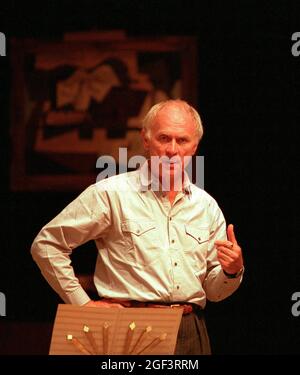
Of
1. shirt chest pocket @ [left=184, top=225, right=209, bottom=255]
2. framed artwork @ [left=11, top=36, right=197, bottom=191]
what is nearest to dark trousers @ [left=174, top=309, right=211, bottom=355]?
shirt chest pocket @ [left=184, top=225, right=209, bottom=255]

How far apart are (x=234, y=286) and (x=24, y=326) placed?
6.36ft

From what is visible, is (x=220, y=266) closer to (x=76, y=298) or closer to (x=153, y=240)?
(x=153, y=240)

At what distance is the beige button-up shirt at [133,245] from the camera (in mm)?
2971

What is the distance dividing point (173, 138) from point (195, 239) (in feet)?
1.35

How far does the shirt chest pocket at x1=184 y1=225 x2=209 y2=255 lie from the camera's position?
10.0 feet

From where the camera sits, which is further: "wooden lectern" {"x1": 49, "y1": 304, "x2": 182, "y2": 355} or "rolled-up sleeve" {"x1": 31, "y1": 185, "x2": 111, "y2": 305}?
"rolled-up sleeve" {"x1": 31, "y1": 185, "x2": 111, "y2": 305}

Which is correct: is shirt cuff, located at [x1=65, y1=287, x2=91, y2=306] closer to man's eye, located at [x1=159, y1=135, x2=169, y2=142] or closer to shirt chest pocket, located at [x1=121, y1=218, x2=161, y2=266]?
shirt chest pocket, located at [x1=121, y1=218, x2=161, y2=266]

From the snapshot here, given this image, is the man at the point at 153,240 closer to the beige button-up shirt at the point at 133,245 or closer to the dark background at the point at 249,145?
the beige button-up shirt at the point at 133,245

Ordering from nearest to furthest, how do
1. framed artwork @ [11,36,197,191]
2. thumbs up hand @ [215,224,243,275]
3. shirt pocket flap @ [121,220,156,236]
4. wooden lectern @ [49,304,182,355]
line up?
wooden lectern @ [49,304,182,355]
thumbs up hand @ [215,224,243,275]
shirt pocket flap @ [121,220,156,236]
framed artwork @ [11,36,197,191]

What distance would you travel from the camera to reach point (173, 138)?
3.05 m
